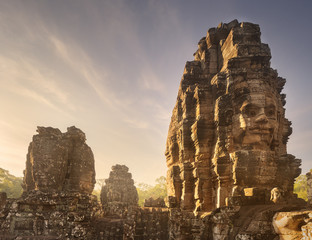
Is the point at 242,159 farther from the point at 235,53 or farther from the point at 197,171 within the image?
the point at 235,53

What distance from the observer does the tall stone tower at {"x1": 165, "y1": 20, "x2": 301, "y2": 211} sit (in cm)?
1053

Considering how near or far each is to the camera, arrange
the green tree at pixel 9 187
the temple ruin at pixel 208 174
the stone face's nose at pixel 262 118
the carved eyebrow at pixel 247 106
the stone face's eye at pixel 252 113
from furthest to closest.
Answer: the green tree at pixel 9 187
the stone face's eye at pixel 252 113
the carved eyebrow at pixel 247 106
the stone face's nose at pixel 262 118
the temple ruin at pixel 208 174

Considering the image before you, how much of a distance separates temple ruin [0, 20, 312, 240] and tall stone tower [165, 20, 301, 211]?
5 cm

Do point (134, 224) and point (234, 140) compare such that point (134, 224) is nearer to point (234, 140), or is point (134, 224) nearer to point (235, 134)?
point (234, 140)

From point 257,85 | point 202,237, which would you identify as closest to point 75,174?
point 202,237

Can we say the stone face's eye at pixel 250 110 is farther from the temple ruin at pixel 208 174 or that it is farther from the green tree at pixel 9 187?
the green tree at pixel 9 187

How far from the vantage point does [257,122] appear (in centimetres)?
1113

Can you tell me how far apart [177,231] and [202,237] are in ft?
8.12

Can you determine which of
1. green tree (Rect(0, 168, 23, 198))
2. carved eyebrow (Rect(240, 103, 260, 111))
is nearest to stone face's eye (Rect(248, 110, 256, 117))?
carved eyebrow (Rect(240, 103, 260, 111))

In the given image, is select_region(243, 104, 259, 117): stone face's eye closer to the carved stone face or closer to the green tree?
the carved stone face

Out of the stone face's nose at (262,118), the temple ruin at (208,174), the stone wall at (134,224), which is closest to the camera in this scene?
the temple ruin at (208,174)

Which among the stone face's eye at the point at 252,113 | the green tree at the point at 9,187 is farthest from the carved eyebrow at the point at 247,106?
the green tree at the point at 9,187

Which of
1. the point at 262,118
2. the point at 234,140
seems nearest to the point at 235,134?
the point at 234,140

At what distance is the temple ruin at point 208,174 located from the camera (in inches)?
234
